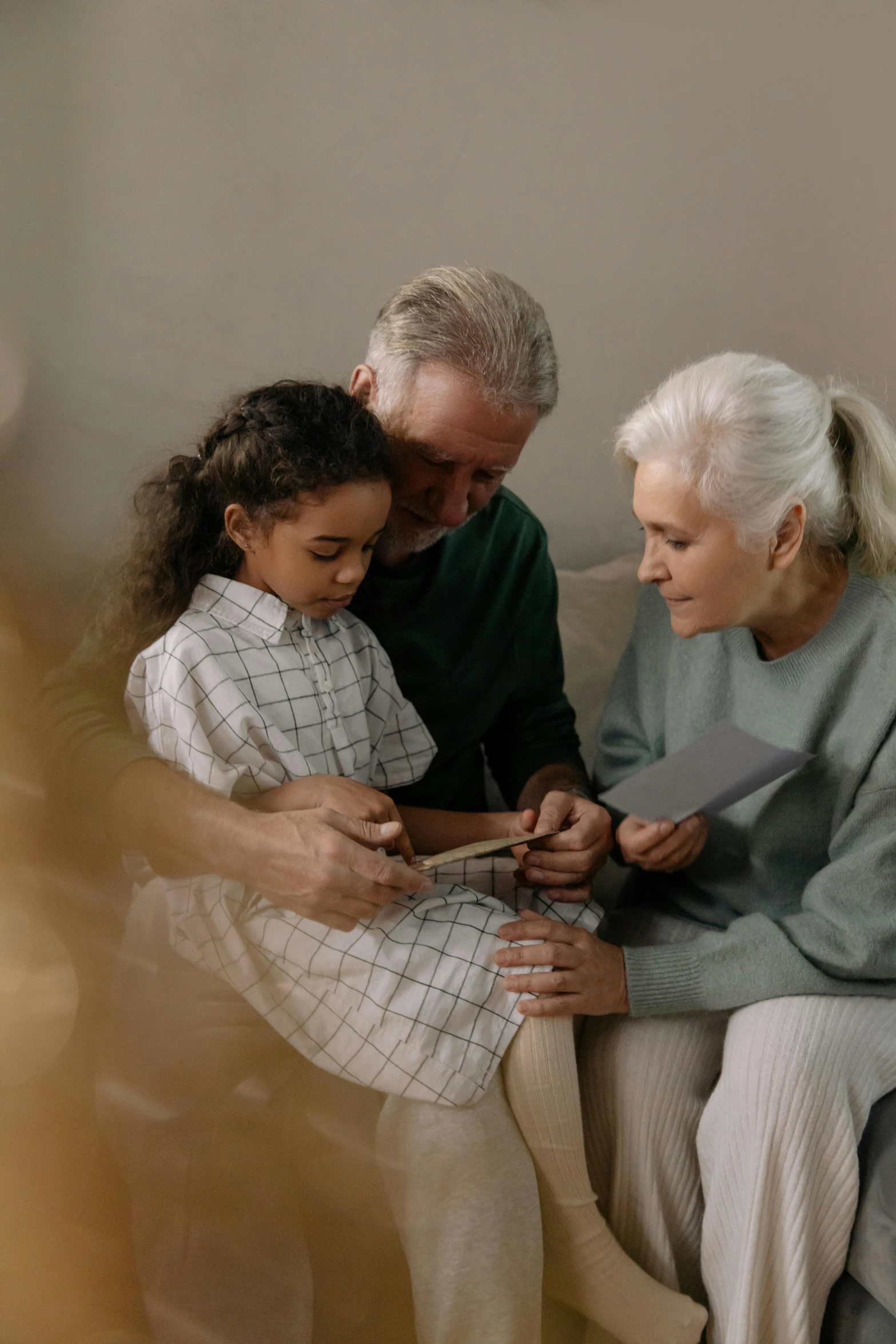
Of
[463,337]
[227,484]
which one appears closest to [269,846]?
[227,484]

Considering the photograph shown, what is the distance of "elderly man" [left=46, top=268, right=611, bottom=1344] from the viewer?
2.97 ft

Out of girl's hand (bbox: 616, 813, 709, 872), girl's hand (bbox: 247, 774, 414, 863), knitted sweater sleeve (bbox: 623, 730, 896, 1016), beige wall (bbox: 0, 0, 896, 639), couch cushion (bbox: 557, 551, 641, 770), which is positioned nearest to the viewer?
beige wall (bbox: 0, 0, 896, 639)

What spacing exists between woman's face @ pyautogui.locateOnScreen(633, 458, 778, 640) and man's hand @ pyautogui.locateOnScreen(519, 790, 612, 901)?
235mm

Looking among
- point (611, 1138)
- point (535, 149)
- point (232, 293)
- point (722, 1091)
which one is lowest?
point (611, 1138)

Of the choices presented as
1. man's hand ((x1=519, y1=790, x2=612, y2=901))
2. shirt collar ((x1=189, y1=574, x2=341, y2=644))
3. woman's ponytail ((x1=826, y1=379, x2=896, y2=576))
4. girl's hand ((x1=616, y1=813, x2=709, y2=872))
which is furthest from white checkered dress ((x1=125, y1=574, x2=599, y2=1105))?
woman's ponytail ((x1=826, y1=379, x2=896, y2=576))

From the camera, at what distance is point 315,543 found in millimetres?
1003

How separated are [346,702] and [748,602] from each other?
0.45 m

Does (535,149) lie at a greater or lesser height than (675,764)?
greater

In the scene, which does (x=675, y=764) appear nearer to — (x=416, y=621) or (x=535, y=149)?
(x=416, y=621)

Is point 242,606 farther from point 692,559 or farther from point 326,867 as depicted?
point 692,559

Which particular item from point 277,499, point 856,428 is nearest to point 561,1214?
point 277,499

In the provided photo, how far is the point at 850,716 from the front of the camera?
46.6 inches

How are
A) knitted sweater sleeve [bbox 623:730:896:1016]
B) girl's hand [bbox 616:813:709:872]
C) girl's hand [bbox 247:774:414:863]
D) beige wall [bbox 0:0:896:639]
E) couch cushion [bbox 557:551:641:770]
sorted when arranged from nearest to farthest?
1. beige wall [bbox 0:0:896:639]
2. girl's hand [bbox 247:774:414:863]
3. knitted sweater sleeve [bbox 623:730:896:1016]
4. girl's hand [bbox 616:813:709:872]
5. couch cushion [bbox 557:551:641:770]

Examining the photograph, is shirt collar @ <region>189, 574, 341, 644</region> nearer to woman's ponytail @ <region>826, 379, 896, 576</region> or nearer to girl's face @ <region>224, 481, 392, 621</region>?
girl's face @ <region>224, 481, 392, 621</region>
